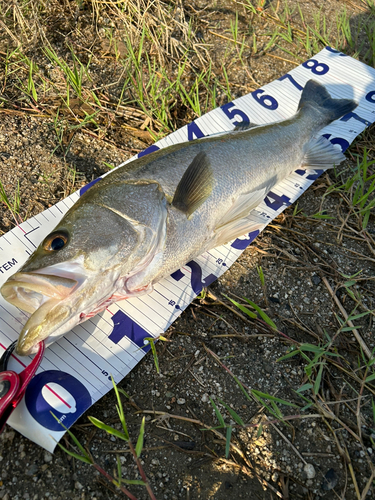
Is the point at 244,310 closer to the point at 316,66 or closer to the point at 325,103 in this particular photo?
the point at 325,103

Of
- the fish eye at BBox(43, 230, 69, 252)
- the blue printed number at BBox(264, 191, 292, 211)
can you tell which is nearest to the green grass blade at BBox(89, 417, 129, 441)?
the fish eye at BBox(43, 230, 69, 252)

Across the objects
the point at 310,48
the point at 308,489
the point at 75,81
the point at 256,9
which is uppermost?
the point at 75,81

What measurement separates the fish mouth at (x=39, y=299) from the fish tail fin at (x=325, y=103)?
2903mm

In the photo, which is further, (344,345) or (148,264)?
(344,345)

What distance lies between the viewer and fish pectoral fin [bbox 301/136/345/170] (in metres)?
3.54

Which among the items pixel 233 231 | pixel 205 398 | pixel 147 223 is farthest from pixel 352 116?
pixel 205 398

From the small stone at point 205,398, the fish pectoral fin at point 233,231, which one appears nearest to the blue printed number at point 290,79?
the fish pectoral fin at point 233,231

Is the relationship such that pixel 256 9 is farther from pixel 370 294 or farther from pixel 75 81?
pixel 370 294

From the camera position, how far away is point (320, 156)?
3.55 m

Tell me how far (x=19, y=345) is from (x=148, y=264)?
85cm

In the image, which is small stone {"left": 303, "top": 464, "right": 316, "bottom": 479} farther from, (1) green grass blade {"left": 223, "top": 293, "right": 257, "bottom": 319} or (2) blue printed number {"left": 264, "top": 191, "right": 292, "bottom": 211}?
(2) blue printed number {"left": 264, "top": 191, "right": 292, "bottom": 211}

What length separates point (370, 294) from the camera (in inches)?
113

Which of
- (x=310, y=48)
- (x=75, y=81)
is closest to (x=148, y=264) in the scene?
(x=75, y=81)

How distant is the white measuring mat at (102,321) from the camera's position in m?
2.19
